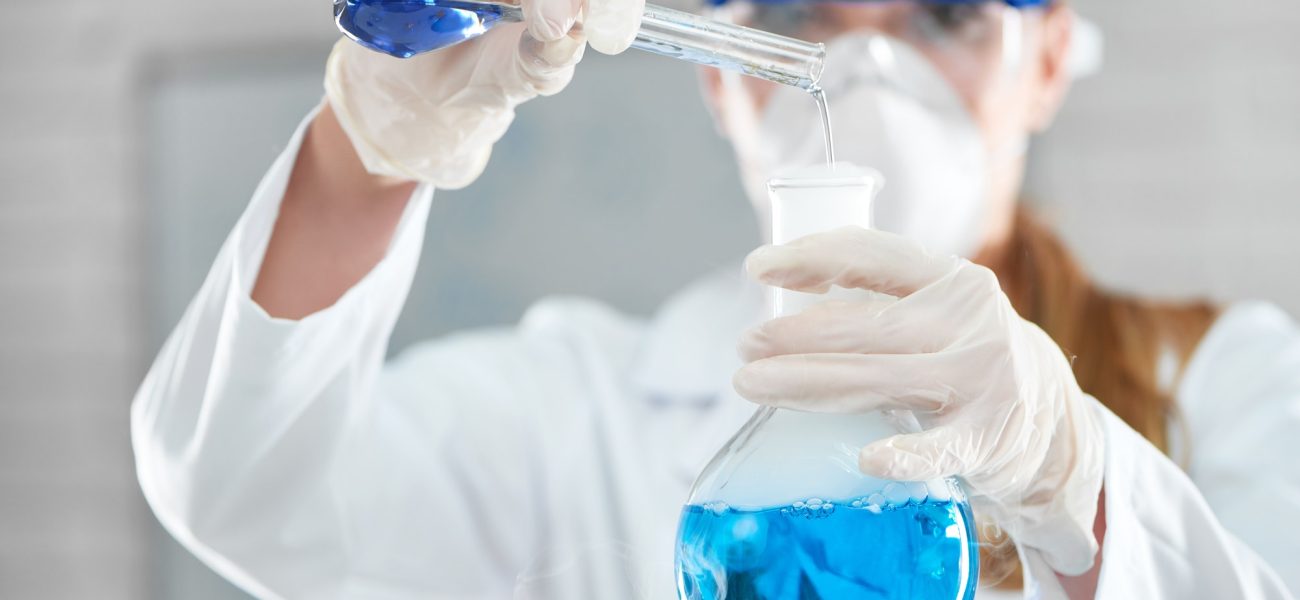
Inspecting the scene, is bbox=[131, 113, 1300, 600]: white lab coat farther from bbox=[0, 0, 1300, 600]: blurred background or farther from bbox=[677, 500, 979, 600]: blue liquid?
bbox=[0, 0, 1300, 600]: blurred background

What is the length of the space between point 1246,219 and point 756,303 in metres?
1.17

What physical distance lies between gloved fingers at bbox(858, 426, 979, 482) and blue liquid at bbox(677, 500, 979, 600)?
0.06 ft

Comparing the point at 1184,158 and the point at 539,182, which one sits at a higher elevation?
the point at 1184,158

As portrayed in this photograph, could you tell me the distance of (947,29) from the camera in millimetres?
969

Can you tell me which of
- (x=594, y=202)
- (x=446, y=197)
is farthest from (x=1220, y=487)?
(x=594, y=202)

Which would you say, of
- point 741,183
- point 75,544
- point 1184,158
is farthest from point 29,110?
point 1184,158

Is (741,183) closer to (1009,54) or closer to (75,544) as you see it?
(1009,54)

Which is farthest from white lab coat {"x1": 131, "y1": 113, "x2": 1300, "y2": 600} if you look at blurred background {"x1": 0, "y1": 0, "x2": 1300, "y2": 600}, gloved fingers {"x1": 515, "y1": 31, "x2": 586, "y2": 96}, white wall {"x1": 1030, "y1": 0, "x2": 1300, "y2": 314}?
white wall {"x1": 1030, "y1": 0, "x2": 1300, "y2": 314}

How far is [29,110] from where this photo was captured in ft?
7.72

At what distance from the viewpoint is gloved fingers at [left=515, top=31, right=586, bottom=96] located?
1.65ft

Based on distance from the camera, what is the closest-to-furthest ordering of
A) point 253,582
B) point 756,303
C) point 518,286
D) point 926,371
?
point 926,371 < point 253,582 < point 756,303 < point 518,286

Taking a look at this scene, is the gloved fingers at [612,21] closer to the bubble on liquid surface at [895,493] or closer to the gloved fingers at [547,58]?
the gloved fingers at [547,58]

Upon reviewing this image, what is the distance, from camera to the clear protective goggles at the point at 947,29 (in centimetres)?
96

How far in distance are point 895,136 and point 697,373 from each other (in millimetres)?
329
